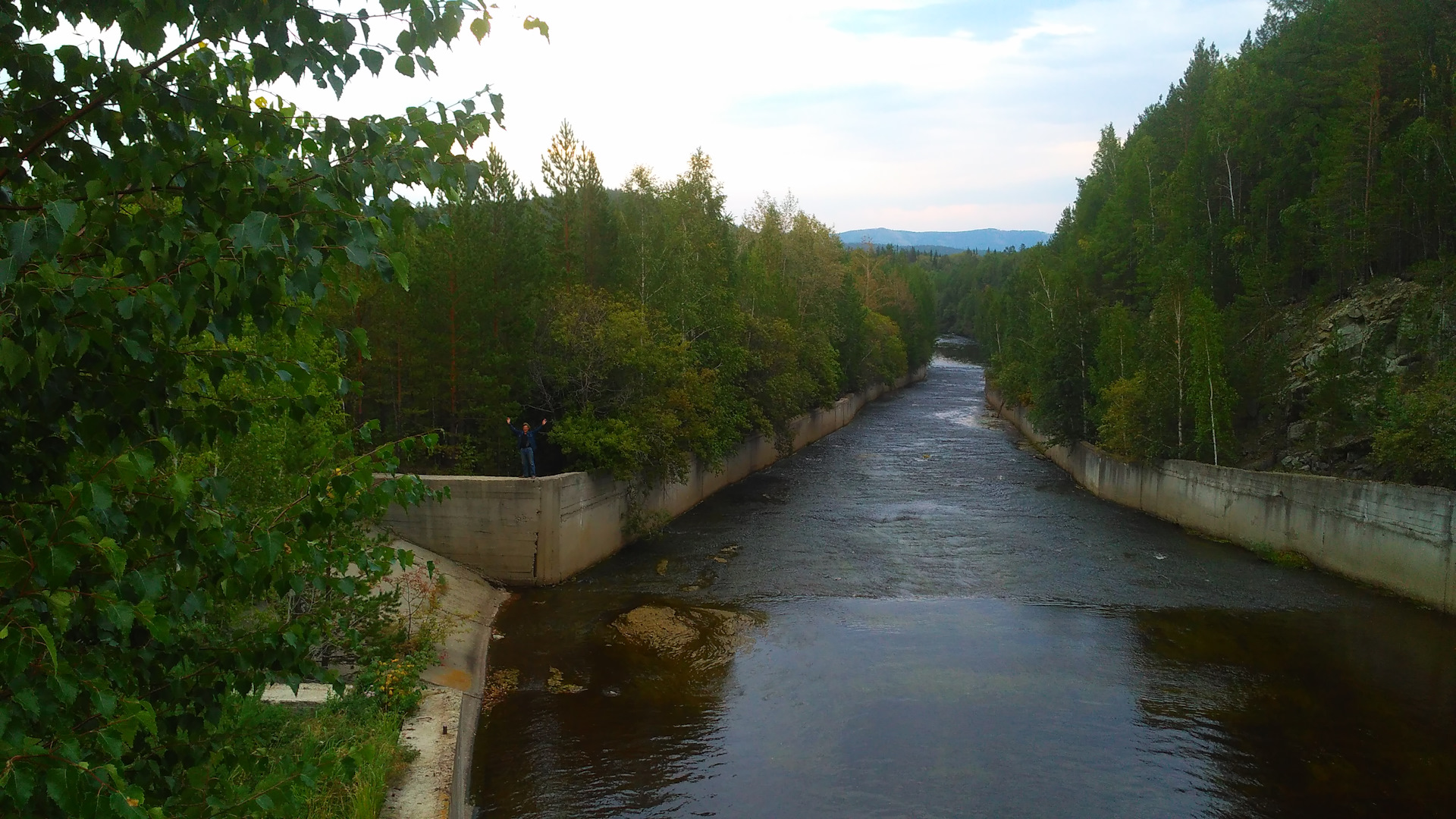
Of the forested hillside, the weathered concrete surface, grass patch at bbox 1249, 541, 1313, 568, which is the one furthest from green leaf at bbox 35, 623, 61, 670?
grass patch at bbox 1249, 541, 1313, 568

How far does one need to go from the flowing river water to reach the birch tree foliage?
876cm

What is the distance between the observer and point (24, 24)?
13.1ft

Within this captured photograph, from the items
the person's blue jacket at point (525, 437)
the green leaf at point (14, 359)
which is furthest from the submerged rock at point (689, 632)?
the green leaf at point (14, 359)

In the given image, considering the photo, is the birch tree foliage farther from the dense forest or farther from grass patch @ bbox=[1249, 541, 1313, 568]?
grass patch @ bbox=[1249, 541, 1313, 568]

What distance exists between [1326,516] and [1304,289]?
66.3 feet

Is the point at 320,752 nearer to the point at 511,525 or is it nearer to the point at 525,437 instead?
the point at 511,525

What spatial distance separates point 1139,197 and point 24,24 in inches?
2731

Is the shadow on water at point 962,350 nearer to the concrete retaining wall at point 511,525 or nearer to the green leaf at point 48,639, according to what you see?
the concrete retaining wall at point 511,525

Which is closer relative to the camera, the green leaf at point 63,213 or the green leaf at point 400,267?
the green leaf at point 63,213

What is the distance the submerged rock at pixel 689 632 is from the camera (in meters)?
18.5

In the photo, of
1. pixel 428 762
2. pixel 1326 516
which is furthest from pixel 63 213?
pixel 1326 516

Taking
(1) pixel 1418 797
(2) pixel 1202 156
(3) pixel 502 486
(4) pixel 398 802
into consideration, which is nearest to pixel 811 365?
(2) pixel 1202 156

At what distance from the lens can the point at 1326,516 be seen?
2456cm

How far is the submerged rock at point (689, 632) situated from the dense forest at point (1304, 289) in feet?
53.8
